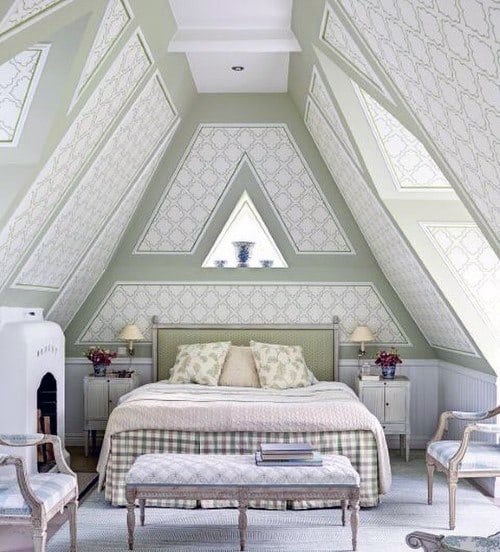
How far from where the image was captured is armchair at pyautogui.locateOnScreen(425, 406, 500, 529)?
462 cm

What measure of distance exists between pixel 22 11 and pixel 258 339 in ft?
15.1

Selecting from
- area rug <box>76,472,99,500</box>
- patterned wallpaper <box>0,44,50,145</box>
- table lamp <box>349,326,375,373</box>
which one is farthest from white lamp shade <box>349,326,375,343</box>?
patterned wallpaper <box>0,44,50,145</box>

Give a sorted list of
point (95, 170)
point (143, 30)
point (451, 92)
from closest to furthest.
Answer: point (451, 92), point (143, 30), point (95, 170)

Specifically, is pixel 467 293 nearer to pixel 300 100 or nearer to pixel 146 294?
pixel 300 100

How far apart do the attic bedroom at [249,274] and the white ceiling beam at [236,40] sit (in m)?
0.02

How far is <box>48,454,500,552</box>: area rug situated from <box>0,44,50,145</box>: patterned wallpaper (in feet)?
7.86

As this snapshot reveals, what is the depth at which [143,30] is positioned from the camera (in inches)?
167

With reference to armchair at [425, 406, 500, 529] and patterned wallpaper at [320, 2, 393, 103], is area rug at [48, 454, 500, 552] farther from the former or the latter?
patterned wallpaper at [320, 2, 393, 103]

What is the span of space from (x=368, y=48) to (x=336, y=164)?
2642 millimetres

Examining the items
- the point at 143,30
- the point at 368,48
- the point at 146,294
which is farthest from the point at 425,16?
the point at 146,294

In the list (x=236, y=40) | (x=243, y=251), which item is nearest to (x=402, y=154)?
(x=236, y=40)

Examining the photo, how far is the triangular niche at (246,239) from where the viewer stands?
7.11 meters

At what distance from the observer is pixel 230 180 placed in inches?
272

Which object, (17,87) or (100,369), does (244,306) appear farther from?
(17,87)
